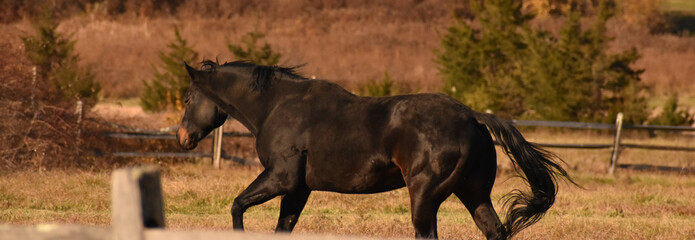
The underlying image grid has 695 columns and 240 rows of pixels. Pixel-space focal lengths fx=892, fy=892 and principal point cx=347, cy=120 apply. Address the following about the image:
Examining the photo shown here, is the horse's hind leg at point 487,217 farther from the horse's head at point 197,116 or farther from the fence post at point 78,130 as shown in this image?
the fence post at point 78,130

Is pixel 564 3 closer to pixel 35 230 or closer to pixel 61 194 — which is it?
pixel 61 194

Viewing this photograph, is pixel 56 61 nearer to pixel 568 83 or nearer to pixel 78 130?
pixel 78 130

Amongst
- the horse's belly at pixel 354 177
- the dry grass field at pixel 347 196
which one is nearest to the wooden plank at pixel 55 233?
the horse's belly at pixel 354 177

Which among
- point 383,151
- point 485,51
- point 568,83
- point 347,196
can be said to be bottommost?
point 485,51

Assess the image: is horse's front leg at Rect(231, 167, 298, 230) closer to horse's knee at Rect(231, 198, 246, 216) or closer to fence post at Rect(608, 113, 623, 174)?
horse's knee at Rect(231, 198, 246, 216)

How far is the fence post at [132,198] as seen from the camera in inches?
120

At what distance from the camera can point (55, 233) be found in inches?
120

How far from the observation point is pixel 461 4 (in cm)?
6016

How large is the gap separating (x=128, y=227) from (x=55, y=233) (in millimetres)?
242

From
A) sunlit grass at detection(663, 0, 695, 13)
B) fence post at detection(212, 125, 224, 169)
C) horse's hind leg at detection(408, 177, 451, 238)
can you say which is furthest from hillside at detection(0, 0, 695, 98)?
horse's hind leg at detection(408, 177, 451, 238)

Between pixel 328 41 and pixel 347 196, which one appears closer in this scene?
pixel 347 196

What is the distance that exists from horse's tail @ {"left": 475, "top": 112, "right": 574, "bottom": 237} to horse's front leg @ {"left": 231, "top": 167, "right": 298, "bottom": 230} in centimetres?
142

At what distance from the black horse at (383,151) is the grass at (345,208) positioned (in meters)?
1.01

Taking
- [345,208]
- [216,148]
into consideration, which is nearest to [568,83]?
[216,148]
